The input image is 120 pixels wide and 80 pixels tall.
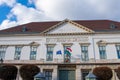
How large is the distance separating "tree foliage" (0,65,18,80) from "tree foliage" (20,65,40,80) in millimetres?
1107

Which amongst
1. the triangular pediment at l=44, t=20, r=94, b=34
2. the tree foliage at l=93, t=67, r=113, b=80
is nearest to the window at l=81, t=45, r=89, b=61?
the triangular pediment at l=44, t=20, r=94, b=34

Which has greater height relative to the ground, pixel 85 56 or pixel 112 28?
pixel 112 28

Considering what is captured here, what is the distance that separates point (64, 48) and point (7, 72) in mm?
8741

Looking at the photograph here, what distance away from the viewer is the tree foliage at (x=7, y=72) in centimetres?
2391

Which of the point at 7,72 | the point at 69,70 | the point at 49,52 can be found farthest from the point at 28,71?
the point at 69,70

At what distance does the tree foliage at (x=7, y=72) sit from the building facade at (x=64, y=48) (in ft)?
5.23

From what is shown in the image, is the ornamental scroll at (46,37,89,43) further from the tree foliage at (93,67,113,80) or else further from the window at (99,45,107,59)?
the tree foliage at (93,67,113,80)

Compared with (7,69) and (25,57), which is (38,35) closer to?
(25,57)

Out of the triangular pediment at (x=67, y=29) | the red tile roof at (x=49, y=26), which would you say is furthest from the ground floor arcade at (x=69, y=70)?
the red tile roof at (x=49, y=26)

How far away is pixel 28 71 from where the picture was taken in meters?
24.1

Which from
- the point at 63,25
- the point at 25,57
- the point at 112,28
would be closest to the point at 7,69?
the point at 25,57

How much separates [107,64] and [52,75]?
7594 millimetres

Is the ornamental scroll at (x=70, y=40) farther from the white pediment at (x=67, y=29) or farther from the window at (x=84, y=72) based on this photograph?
the window at (x=84, y=72)

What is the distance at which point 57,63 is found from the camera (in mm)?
25875
